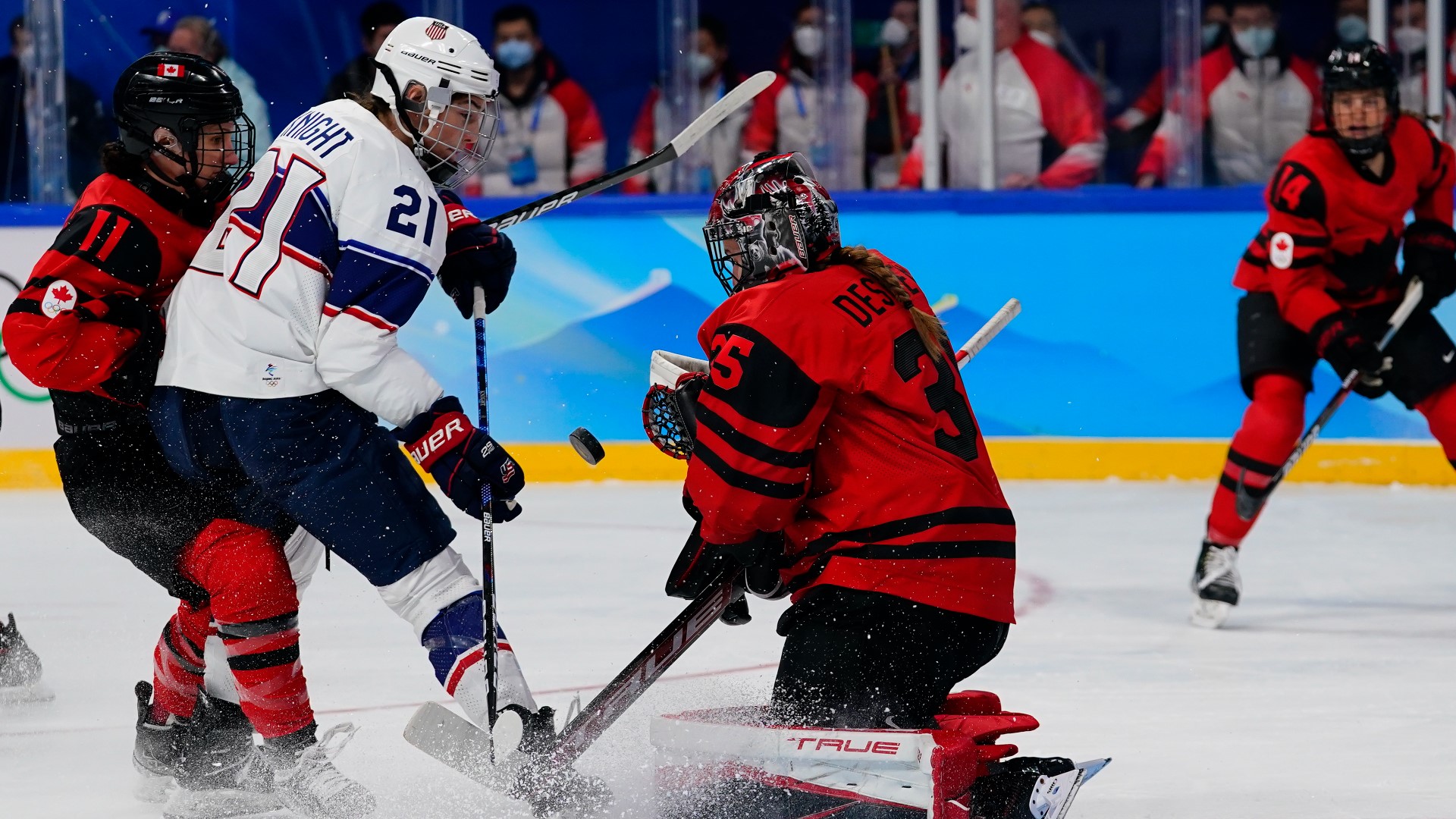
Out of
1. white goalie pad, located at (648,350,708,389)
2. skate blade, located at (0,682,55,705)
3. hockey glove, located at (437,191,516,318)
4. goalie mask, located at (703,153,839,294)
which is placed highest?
goalie mask, located at (703,153,839,294)

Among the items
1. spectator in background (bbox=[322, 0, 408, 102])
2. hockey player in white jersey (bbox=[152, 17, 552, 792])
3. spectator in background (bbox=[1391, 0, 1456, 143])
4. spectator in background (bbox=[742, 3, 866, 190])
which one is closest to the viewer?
hockey player in white jersey (bbox=[152, 17, 552, 792])

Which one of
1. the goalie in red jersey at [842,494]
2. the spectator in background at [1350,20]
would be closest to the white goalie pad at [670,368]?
the goalie in red jersey at [842,494]

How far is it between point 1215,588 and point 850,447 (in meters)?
1.94

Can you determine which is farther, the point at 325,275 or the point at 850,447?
the point at 325,275

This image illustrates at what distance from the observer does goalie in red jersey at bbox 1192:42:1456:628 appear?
156 inches

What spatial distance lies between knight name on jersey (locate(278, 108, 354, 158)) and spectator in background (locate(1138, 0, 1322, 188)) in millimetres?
4066

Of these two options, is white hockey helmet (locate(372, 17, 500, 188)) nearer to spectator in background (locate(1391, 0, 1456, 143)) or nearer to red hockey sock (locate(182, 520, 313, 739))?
red hockey sock (locate(182, 520, 313, 739))

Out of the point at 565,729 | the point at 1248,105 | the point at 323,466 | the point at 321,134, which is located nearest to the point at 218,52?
the point at 1248,105

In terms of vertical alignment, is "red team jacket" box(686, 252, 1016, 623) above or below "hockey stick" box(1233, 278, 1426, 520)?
above

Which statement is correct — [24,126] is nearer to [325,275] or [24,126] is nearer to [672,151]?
[672,151]

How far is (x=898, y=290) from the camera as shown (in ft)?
7.37

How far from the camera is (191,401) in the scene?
2.44 metres

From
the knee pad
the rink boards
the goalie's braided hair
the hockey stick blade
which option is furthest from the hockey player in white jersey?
the rink boards

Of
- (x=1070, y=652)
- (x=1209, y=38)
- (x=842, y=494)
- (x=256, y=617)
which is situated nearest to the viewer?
(x=842, y=494)
